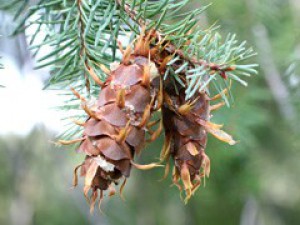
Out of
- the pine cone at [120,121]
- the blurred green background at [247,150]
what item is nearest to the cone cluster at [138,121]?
the pine cone at [120,121]

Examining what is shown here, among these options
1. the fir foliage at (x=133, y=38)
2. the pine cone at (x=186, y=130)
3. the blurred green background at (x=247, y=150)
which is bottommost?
the blurred green background at (x=247, y=150)

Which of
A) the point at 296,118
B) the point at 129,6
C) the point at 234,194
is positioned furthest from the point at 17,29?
the point at 234,194

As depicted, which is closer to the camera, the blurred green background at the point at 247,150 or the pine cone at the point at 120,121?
the pine cone at the point at 120,121

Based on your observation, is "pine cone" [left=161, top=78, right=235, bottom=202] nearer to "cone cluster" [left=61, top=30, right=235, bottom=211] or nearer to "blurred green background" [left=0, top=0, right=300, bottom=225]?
"cone cluster" [left=61, top=30, right=235, bottom=211]

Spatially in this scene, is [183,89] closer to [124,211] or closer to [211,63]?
[211,63]

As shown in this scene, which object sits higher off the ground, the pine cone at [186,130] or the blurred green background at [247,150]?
the pine cone at [186,130]

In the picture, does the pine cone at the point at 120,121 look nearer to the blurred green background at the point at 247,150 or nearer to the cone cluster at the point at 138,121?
the cone cluster at the point at 138,121

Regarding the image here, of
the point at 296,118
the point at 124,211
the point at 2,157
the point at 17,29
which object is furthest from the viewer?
the point at 124,211

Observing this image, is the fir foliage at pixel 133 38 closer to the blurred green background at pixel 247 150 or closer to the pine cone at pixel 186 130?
the pine cone at pixel 186 130
